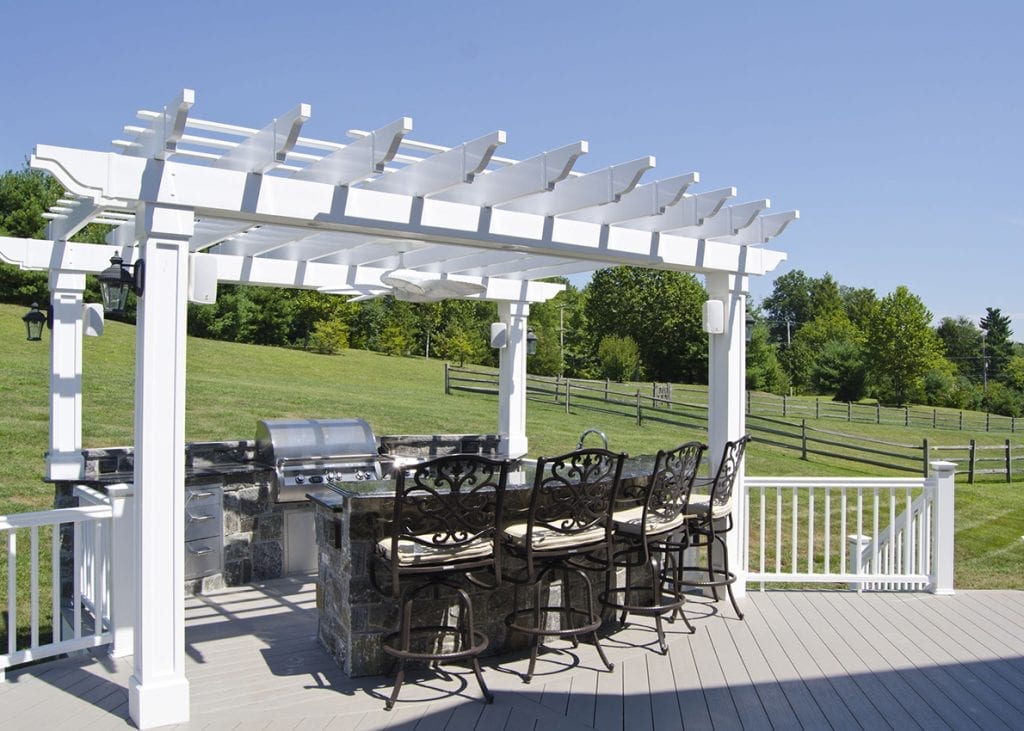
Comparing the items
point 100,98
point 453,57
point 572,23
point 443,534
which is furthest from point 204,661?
point 100,98

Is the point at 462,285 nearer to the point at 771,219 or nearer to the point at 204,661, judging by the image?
the point at 771,219

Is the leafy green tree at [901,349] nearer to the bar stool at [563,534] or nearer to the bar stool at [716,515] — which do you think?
the bar stool at [716,515]

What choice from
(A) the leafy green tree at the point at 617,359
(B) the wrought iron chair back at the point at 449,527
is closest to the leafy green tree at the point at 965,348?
(A) the leafy green tree at the point at 617,359

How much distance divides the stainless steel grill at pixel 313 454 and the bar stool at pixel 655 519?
2.26 metres

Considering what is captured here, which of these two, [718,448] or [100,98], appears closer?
[718,448]

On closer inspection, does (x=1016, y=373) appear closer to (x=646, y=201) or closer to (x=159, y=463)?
(x=646, y=201)

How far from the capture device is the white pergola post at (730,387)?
17.4ft

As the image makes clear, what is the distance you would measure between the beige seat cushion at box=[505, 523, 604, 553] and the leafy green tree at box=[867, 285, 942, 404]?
3154cm

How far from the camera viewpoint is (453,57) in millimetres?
9906

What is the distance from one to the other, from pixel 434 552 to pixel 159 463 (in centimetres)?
120

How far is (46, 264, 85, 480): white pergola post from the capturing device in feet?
17.2

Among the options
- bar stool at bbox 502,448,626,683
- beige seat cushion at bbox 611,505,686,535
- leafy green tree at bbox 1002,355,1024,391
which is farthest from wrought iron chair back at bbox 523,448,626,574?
leafy green tree at bbox 1002,355,1024,391

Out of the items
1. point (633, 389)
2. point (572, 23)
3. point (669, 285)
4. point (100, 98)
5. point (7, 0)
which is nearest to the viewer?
point (572, 23)

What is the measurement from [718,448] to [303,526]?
298 centimetres
